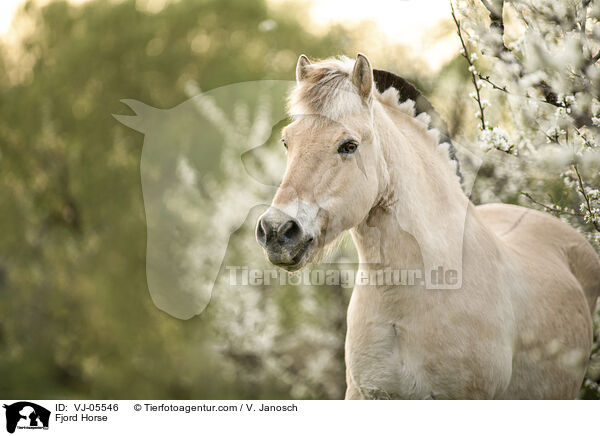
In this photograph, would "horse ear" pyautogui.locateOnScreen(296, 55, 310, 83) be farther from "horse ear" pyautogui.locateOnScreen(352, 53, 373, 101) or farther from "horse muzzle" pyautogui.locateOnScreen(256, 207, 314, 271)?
"horse muzzle" pyautogui.locateOnScreen(256, 207, 314, 271)

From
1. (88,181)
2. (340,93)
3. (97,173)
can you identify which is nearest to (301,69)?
(340,93)

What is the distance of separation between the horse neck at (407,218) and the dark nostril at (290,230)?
427mm

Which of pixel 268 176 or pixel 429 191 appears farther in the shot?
pixel 268 176

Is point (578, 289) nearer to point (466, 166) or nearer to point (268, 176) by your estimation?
point (466, 166)

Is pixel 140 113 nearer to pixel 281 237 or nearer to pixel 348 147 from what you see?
pixel 348 147

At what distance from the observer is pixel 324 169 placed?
197 cm

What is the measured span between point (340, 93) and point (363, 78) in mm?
106

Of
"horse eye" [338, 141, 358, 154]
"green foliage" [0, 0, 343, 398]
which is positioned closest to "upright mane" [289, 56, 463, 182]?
"horse eye" [338, 141, 358, 154]

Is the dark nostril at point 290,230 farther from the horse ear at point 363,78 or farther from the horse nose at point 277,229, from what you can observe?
the horse ear at point 363,78

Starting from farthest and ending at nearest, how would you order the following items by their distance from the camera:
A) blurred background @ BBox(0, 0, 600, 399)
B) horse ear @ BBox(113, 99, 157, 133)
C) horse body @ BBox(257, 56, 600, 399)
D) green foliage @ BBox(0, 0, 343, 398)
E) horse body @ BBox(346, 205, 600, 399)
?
green foliage @ BBox(0, 0, 343, 398), blurred background @ BBox(0, 0, 600, 399), horse ear @ BBox(113, 99, 157, 133), horse body @ BBox(346, 205, 600, 399), horse body @ BBox(257, 56, 600, 399)

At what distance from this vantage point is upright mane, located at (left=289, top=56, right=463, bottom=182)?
2.04m

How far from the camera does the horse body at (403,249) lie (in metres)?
1.98
